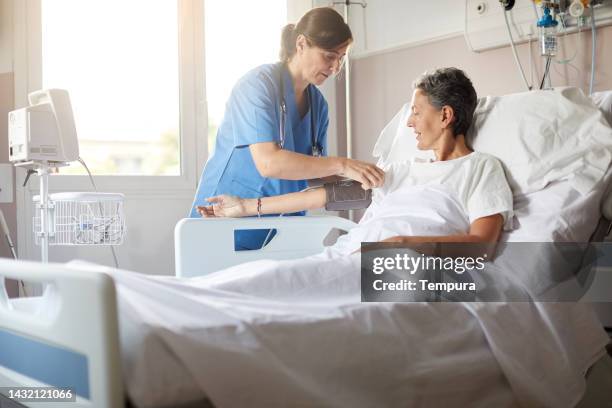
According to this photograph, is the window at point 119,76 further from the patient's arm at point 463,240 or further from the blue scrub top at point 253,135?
the patient's arm at point 463,240

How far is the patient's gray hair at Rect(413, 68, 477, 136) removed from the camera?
1.85 m

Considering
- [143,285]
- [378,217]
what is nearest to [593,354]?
[378,217]

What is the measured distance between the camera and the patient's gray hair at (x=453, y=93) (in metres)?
1.85

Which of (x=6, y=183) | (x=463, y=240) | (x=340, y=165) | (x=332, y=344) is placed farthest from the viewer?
(x=6, y=183)

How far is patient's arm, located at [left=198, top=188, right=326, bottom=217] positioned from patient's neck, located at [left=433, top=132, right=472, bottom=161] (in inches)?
15.0

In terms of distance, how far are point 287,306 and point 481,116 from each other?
106 cm

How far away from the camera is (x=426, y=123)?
6.14ft

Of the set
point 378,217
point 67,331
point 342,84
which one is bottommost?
point 67,331

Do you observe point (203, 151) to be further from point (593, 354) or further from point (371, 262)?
point (593, 354)

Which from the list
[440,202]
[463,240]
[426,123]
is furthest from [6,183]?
[463,240]

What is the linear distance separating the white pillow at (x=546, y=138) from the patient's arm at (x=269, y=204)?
49cm

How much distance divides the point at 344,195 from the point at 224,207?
37 cm

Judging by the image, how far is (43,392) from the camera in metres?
1.08

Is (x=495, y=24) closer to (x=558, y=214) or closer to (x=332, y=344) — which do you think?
(x=558, y=214)
